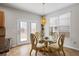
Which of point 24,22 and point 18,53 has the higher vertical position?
point 24,22

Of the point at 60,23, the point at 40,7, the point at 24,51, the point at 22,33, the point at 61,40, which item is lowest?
the point at 24,51

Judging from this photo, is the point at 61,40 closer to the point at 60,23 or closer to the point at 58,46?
the point at 58,46

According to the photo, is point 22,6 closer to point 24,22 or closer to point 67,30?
point 24,22

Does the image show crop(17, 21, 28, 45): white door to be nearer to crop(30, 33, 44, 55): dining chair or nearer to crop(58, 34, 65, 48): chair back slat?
crop(30, 33, 44, 55): dining chair

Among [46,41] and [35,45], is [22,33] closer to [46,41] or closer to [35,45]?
[35,45]

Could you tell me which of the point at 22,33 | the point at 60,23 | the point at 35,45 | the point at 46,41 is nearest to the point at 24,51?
the point at 35,45

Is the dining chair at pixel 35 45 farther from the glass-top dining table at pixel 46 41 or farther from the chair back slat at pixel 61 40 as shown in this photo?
the chair back slat at pixel 61 40

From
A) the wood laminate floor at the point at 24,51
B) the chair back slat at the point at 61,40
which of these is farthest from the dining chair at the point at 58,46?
the wood laminate floor at the point at 24,51

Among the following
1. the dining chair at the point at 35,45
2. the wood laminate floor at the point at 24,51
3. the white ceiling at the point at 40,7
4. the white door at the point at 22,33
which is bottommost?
the wood laminate floor at the point at 24,51

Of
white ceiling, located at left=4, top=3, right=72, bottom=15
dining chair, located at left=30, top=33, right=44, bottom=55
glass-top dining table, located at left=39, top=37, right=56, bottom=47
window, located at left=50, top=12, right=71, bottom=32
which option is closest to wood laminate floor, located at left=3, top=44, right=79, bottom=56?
dining chair, located at left=30, top=33, right=44, bottom=55

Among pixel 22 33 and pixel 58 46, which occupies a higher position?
pixel 22 33

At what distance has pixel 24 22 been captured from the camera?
6.58 feet

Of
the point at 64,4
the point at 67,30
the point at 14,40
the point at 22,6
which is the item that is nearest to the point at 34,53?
the point at 14,40

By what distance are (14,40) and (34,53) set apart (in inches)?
18.1
